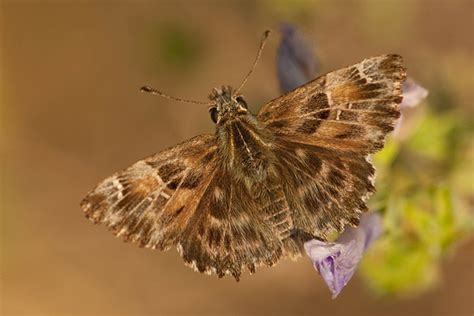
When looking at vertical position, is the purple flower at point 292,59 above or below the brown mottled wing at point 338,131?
above

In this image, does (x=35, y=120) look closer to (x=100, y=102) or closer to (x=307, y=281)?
(x=100, y=102)

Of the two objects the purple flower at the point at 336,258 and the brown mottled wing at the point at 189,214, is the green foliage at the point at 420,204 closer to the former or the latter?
the purple flower at the point at 336,258

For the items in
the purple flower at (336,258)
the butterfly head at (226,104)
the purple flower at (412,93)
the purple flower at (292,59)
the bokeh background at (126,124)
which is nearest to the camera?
the purple flower at (336,258)

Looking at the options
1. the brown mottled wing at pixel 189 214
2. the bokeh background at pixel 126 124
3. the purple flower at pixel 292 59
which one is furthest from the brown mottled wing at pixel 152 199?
the bokeh background at pixel 126 124

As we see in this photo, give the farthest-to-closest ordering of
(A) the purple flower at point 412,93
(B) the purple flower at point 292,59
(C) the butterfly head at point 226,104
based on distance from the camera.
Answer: (B) the purple flower at point 292,59 → (A) the purple flower at point 412,93 → (C) the butterfly head at point 226,104

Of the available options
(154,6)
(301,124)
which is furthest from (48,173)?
(301,124)

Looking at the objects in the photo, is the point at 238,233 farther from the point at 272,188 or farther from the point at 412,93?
the point at 412,93
